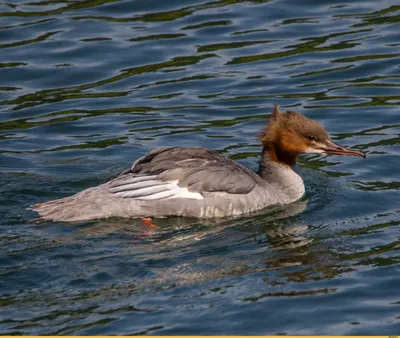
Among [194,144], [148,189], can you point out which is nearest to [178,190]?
[148,189]

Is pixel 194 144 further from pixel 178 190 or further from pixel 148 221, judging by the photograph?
pixel 148 221

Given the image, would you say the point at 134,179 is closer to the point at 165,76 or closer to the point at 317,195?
the point at 317,195

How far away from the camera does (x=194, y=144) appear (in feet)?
39.4

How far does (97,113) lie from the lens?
12.9 metres

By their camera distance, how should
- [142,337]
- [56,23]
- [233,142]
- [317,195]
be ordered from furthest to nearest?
[56,23] < [233,142] < [317,195] < [142,337]

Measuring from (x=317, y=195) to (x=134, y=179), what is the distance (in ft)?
6.79

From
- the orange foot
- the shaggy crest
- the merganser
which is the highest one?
the shaggy crest

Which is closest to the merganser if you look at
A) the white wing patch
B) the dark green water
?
the white wing patch

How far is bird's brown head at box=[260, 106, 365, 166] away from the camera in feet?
34.4

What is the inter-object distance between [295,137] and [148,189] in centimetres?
175

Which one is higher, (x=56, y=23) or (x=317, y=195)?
(x=56, y=23)

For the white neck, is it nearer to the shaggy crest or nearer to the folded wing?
the shaggy crest

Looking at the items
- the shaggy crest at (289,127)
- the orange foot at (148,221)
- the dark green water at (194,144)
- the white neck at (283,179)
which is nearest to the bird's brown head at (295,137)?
the shaggy crest at (289,127)

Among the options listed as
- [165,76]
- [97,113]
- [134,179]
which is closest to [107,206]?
[134,179]
